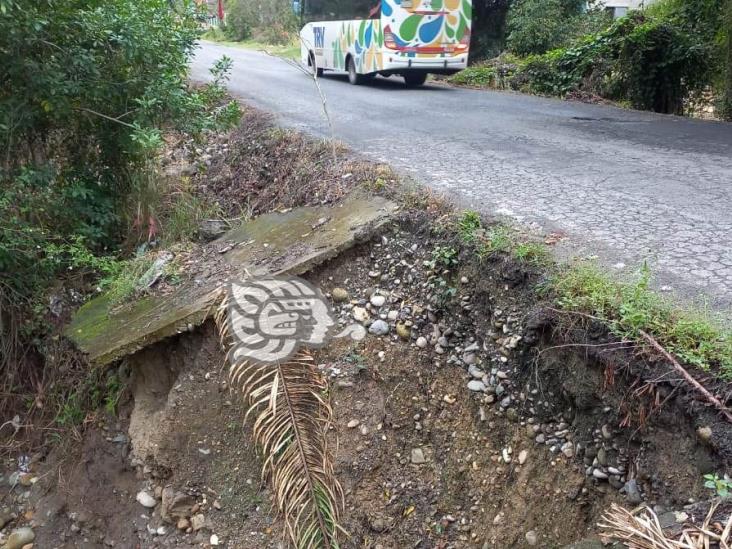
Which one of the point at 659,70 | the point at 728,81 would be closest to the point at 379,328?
the point at 728,81

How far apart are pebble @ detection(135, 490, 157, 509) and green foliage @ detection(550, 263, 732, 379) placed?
8.25 feet

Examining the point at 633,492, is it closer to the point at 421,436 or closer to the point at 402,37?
the point at 421,436

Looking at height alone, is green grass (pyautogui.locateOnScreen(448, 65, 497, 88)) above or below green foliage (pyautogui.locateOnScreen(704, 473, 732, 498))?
below

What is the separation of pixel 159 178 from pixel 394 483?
12.8ft

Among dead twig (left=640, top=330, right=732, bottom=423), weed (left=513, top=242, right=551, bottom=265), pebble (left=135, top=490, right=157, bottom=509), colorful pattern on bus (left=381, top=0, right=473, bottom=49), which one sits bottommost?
pebble (left=135, top=490, right=157, bottom=509)

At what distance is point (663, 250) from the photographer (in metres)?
3.45

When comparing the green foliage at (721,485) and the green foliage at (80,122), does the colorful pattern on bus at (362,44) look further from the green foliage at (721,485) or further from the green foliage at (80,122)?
the green foliage at (721,485)

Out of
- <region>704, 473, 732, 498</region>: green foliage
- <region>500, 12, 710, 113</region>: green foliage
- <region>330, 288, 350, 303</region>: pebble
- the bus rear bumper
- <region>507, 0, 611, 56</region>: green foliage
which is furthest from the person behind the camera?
<region>507, 0, 611, 56</region>: green foliage

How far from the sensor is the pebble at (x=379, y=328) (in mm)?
3508

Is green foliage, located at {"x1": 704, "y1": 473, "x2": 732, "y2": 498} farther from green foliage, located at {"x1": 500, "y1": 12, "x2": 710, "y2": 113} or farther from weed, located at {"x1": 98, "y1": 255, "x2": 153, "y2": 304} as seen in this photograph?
green foliage, located at {"x1": 500, "y1": 12, "x2": 710, "y2": 113}

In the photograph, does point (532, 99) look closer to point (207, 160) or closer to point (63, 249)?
point (207, 160)

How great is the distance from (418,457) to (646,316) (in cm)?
125

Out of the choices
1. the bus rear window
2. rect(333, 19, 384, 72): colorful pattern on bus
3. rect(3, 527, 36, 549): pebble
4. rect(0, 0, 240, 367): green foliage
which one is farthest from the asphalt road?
rect(3, 527, 36, 549): pebble

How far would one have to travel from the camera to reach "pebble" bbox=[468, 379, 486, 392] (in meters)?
3.06
